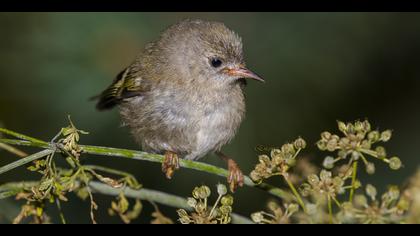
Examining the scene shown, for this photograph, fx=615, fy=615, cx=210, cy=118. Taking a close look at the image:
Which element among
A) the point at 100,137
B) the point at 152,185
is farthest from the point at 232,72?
the point at 152,185

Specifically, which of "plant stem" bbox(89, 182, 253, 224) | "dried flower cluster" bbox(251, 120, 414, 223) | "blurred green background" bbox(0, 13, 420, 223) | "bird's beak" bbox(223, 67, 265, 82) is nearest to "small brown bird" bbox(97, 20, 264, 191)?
"bird's beak" bbox(223, 67, 265, 82)

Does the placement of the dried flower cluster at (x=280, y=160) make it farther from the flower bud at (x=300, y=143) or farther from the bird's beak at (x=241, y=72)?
the bird's beak at (x=241, y=72)

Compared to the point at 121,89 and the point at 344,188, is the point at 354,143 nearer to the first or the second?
the point at 344,188

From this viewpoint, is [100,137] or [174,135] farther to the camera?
[100,137]

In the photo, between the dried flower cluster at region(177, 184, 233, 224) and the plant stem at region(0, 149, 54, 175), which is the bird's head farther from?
the plant stem at region(0, 149, 54, 175)

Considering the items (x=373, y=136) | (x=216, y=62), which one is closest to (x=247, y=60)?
(x=216, y=62)
